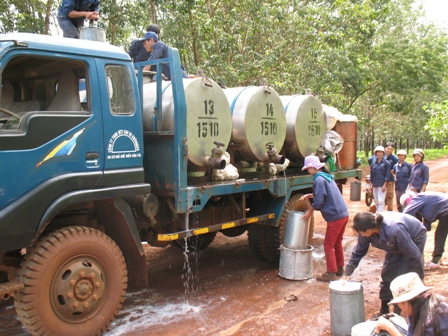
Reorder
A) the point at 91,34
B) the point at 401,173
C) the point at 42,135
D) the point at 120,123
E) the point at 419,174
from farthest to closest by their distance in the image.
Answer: the point at 401,173 → the point at 419,174 → the point at 91,34 → the point at 120,123 → the point at 42,135

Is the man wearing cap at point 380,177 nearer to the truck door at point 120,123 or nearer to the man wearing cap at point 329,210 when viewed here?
the man wearing cap at point 329,210

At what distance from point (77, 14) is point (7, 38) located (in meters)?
1.59

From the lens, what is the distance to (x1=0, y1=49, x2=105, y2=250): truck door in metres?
3.43

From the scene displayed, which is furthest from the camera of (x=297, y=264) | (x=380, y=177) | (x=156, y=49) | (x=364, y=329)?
(x=380, y=177)

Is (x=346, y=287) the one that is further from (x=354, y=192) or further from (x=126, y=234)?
(x=354, y=192)

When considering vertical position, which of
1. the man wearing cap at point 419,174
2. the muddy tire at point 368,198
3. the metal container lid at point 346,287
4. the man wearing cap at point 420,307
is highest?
the man wearing cap at point 419,174

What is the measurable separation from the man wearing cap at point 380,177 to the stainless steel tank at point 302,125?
3196 millimetres

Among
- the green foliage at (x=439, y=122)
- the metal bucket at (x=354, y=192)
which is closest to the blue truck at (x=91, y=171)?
the green foliage at (x=439, y=122)

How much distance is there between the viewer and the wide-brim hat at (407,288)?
2.73 meters

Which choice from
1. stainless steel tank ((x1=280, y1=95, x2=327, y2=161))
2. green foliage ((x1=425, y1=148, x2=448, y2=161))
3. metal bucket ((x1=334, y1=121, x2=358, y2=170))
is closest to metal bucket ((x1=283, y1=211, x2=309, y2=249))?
stainless steel tank ((x1=280, y1=95, x2=327, y2=161))

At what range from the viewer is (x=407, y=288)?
2.78 m

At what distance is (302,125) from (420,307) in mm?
4222

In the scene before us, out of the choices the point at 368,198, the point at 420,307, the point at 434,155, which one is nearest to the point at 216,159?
the point at 420,307

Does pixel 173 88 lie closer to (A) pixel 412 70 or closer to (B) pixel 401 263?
(B) pixel 401 263
